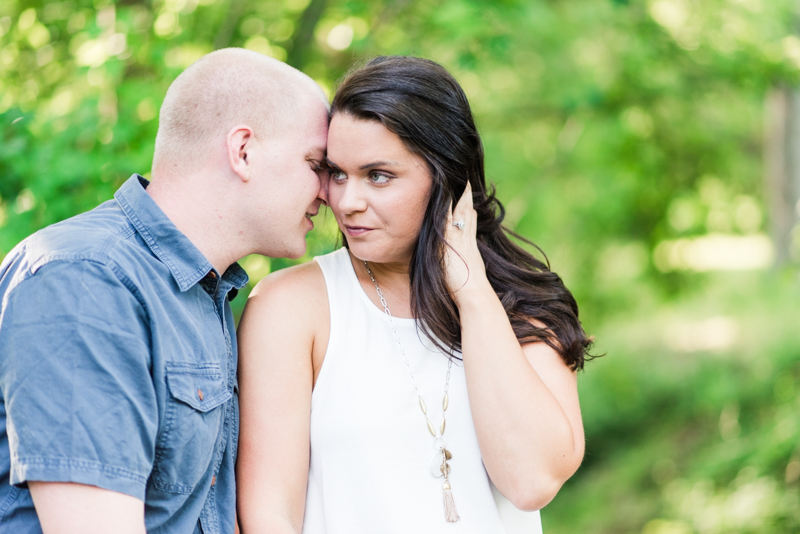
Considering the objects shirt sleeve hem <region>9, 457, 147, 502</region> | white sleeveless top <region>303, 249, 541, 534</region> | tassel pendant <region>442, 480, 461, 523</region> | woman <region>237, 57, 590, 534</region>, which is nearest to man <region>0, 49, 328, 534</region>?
shirt sleeve hem <region>9, 457, 147, 502</region>

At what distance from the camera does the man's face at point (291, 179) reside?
1.83 metres

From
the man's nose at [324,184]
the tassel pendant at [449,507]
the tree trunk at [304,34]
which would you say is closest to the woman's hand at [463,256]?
the man's nose at [324,184]

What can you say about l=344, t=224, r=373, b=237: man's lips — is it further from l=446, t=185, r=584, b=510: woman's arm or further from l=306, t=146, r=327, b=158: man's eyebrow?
l=446, t=185, r=584, b=510: woman's arm

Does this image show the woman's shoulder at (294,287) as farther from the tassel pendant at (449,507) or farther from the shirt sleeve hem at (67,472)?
the shirt sleeve hem at (67,472)

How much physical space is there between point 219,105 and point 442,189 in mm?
661

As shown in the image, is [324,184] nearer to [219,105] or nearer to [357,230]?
[357,230]

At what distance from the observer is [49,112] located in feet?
9.91

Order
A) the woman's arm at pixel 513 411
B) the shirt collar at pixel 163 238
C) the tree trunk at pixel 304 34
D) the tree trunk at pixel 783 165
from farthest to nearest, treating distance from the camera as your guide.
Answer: the tree trunk at pixel 783 165
the tree trunk at pixel 304 34
the woman's arm at pixel 513 411
the shirt collar at pixel 163 238

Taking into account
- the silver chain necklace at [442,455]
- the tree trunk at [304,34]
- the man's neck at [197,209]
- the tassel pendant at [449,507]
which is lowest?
the tassel pendant at [449,507]

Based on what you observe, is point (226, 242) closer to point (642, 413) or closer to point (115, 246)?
point (115, 246)

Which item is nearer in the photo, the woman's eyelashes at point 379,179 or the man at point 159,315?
the man at point 159,315

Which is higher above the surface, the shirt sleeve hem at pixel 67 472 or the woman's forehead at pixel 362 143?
the woman's forehead at pixel 362 143

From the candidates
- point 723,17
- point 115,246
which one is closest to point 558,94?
point 723,17

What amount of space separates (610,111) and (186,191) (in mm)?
4784
